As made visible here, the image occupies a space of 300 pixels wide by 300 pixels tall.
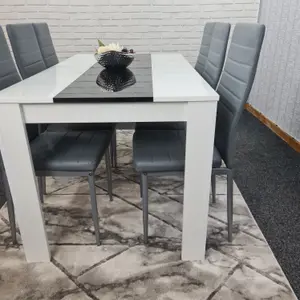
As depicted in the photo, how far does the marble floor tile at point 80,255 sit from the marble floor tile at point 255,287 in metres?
0.52

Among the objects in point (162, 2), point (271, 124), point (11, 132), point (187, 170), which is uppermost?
point (162, 2)

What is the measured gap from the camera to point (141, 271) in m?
1.32

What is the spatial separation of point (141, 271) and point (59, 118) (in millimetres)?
741

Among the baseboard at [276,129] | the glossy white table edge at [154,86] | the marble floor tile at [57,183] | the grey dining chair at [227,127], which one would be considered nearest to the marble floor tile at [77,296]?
the grey dining chair at [227,127]

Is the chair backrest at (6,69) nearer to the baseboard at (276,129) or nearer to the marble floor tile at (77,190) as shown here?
the marble floor tile at (77,190)

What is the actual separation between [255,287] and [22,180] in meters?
1.04

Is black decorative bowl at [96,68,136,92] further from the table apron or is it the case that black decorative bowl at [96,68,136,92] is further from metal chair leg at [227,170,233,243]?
metal chair leg at [227,170,233,243]

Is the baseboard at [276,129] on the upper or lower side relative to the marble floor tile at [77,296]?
lower

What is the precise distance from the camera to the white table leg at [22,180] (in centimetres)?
112

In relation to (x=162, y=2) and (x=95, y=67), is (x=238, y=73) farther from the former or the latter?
(x=162, y=2)

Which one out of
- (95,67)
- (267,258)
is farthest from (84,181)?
(267,258)

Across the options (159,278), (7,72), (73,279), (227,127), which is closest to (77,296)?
(73,279)

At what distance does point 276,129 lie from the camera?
9.50ft

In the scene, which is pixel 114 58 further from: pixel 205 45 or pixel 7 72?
pixel 205 45
